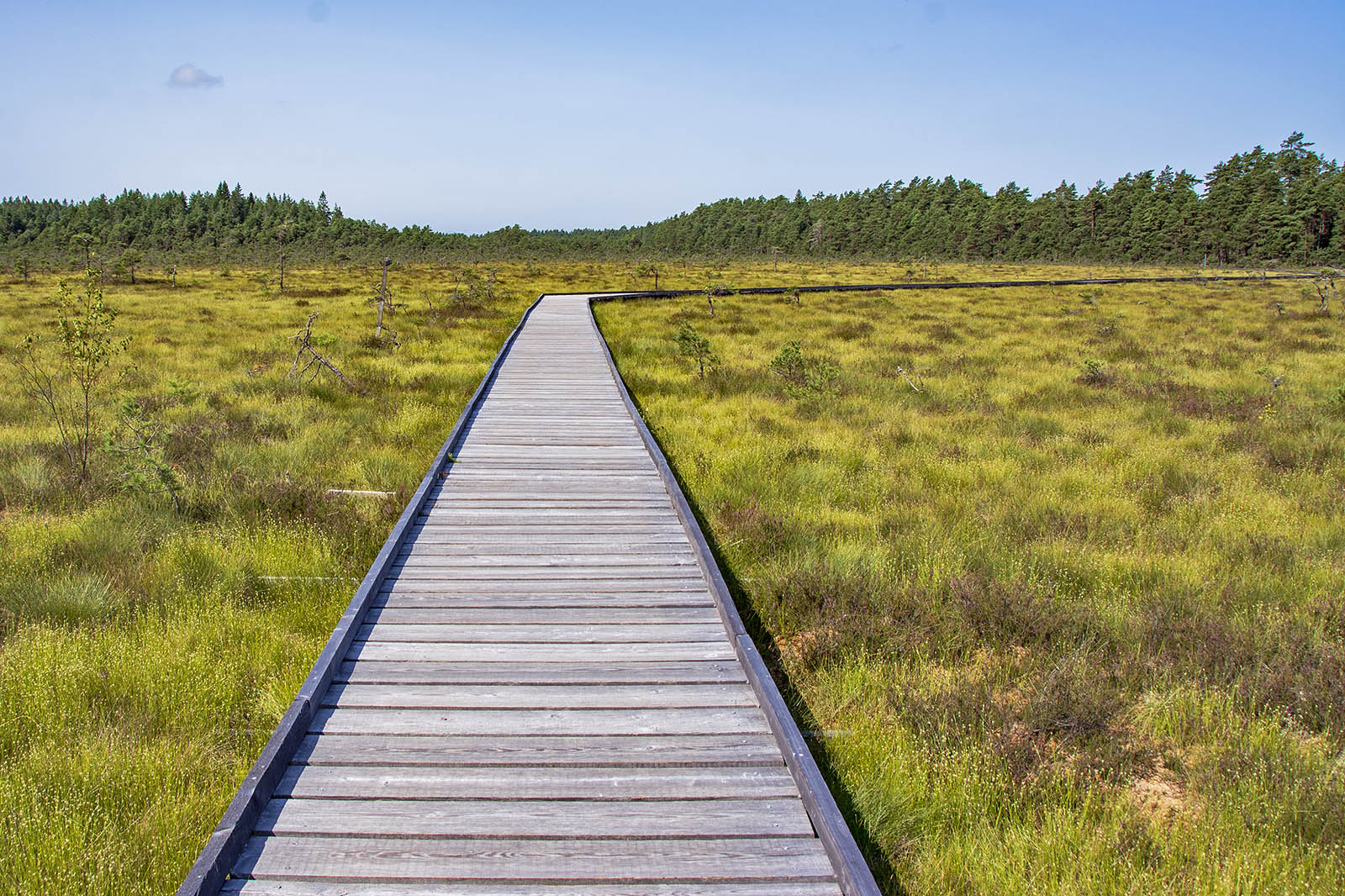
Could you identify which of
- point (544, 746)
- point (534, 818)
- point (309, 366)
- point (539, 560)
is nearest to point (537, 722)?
point (544, 746)

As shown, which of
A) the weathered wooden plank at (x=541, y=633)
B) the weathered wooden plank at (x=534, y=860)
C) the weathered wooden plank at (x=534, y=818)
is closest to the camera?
the weathered wooden plank at (x=534, y=860)

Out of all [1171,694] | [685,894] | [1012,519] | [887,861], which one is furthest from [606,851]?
[1012,519]

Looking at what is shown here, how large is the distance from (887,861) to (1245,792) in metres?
1.75

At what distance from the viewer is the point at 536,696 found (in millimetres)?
3508

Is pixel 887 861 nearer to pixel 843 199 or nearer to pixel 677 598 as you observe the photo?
pixel 677 598

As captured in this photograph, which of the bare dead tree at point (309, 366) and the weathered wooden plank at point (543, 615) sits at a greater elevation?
the bare dead tree at point (309, 366)

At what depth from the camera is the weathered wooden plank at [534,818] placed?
8.70 ft

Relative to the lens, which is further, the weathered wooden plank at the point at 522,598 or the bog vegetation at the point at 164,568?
the weathered wooden plank at the point at 522,598

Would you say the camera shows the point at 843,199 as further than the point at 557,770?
Yes

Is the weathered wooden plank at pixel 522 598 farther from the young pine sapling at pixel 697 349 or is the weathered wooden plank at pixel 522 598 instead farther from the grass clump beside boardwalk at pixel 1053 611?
the young pine sapling at pixel 697 349

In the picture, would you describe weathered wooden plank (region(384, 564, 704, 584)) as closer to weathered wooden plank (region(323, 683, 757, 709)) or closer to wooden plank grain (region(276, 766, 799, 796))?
weathered wooden plank (region(323, 683, 757, 709))

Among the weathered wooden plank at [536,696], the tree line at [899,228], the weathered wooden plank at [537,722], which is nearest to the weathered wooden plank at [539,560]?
the weathered wooden plank at [536,696]

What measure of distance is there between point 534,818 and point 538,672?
3.36ft

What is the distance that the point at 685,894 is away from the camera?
243cm
